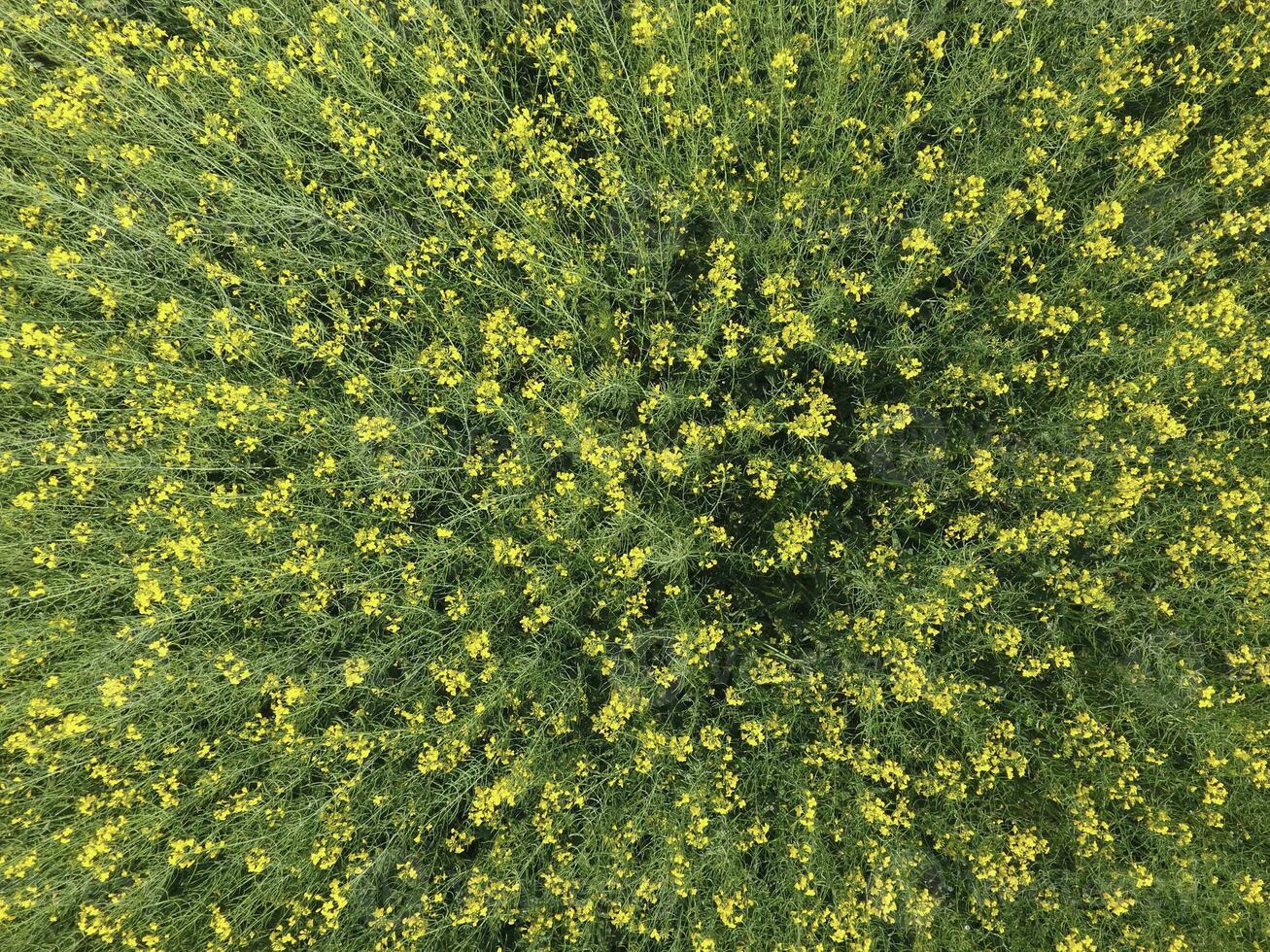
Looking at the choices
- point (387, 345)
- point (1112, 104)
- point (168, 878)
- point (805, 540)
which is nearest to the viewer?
point (805, 540)

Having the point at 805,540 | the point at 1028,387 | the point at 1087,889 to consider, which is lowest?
the point at 1087,889

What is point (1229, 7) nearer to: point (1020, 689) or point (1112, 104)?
point (1112, 104)

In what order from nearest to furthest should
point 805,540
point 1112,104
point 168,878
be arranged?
1. point 805,540
2. point 1112,104
3. point 168,878

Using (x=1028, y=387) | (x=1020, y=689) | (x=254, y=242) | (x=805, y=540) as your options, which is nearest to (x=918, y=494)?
(x=805, y=540)

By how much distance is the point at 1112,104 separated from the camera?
4422 millimetres

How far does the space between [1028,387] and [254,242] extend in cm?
660

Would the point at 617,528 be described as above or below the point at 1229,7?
below

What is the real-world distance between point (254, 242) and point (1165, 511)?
25.4ft

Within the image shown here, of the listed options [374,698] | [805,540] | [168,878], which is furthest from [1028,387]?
[168,878]

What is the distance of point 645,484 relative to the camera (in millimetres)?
4941

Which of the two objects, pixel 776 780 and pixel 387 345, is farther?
pixel 387 345

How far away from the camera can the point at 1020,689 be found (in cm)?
448

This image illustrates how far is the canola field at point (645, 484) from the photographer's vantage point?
4.15 metres

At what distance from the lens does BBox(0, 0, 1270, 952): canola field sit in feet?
13.6
